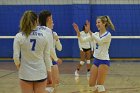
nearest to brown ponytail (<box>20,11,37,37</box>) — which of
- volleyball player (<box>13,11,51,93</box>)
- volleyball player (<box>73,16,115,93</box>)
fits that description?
volleyball player (<box>13,11,51,93</box>)

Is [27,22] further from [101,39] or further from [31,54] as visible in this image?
[101,39]

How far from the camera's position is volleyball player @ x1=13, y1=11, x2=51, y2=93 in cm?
489

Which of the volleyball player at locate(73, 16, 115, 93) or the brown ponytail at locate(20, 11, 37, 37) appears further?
the volleyball player at locate(73, 16, 115, 93)

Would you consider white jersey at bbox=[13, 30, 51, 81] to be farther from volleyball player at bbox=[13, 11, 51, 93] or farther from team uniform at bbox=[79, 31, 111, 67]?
team uniform at bbox=[79, 31, 111, 67]

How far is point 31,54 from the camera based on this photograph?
16.2 feet

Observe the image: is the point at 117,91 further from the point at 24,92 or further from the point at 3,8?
the point at 3,8

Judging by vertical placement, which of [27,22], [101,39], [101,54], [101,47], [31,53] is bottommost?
[101,54]

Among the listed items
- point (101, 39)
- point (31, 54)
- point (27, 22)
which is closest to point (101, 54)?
point (101, 39)

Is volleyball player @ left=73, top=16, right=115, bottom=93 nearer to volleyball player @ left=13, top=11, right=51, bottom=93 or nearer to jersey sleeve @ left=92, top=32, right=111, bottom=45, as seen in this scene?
jersey sleeve @ left=92, top=32, right=111, bottom=45

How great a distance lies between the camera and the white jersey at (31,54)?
491 centimetres

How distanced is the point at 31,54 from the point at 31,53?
0.05 ft

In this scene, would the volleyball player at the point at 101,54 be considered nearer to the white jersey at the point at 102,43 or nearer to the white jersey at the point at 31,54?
the white jersey at the point at 102,43

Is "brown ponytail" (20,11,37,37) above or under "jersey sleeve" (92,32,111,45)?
above

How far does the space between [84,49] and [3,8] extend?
626 cm
